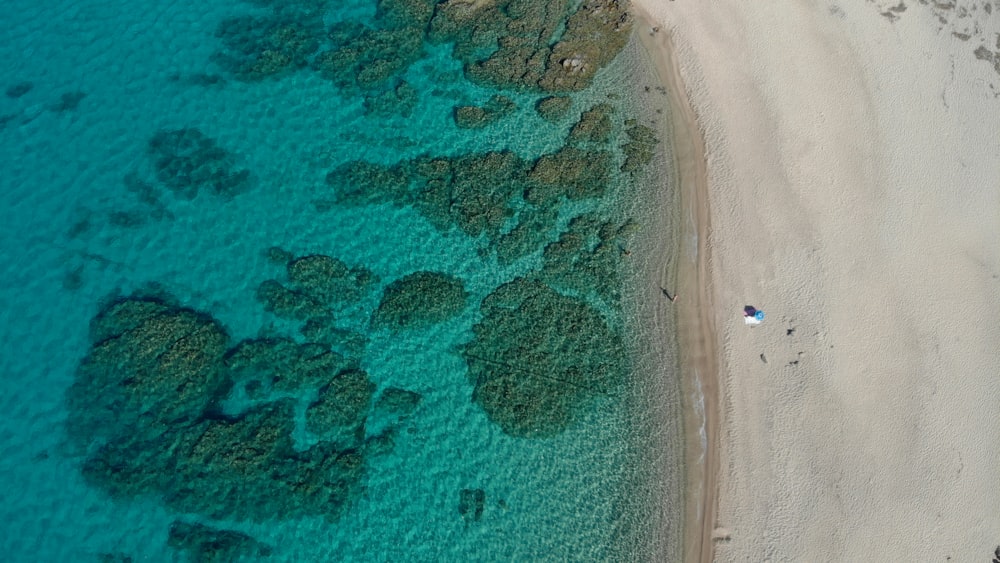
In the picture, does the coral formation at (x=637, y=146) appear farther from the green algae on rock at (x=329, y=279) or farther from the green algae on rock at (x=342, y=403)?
the green algae on rock at (x=342, y=403)

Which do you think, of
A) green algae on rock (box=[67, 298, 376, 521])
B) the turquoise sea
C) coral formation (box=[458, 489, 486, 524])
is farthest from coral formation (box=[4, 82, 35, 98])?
coral formation (box=[458, 489, 486, 524])

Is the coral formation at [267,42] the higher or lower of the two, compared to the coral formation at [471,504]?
higher

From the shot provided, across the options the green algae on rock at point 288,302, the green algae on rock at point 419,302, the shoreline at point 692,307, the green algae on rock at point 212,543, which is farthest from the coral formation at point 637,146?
the green algae on rock at point 212,543

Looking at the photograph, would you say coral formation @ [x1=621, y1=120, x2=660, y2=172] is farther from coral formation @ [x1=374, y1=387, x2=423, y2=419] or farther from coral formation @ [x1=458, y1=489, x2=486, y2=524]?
coral formation @ [x1=458, y1=489, x2=486, y2=524]

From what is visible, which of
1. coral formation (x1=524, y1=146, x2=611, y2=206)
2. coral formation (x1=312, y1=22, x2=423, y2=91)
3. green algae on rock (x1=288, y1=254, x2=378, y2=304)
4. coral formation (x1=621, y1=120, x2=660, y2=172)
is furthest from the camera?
coral formation (x1=312, y1=22, x2=423, y2=91)

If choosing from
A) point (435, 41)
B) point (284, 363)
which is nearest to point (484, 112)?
point (435, 41)

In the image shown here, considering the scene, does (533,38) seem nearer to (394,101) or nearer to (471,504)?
(394,101)
